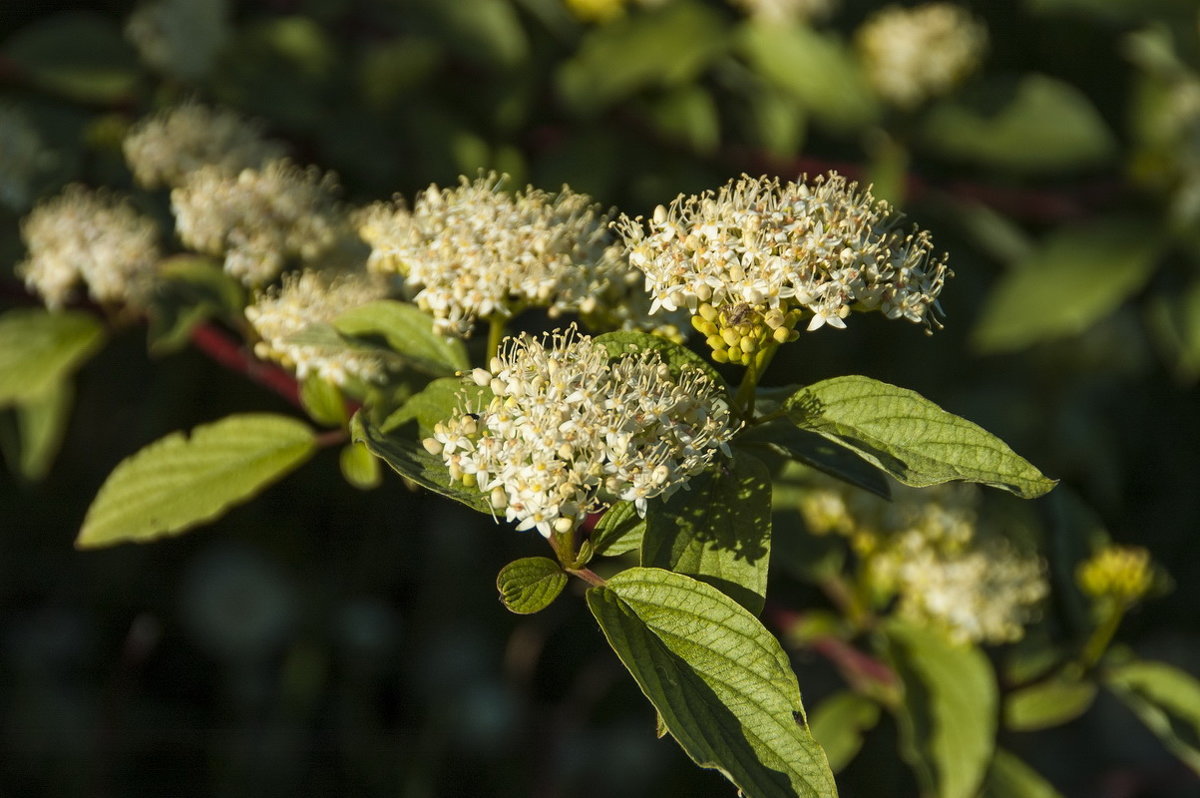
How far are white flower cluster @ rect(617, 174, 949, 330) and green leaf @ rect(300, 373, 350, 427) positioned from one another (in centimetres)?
42

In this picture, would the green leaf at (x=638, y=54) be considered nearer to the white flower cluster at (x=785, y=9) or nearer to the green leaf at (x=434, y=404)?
the white flower cluster at (x=785, y=9)

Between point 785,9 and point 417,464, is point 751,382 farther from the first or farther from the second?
point 785,9

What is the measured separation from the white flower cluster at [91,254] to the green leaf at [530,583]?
2.81ft

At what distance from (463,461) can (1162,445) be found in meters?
3.09

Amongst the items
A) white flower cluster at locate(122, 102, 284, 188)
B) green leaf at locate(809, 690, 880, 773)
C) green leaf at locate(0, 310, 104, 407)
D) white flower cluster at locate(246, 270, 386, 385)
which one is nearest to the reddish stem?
white flower cluster at locate(246, 270, 386, 385)

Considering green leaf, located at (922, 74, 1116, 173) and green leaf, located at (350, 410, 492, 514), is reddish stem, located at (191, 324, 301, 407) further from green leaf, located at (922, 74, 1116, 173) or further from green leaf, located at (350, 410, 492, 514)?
green leaf, located at (922, 74, 1116, 173)

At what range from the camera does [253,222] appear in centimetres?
149

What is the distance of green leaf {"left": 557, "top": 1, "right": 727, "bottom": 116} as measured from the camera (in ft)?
7.39

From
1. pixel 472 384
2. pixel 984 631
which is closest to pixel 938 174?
pixel 984 631

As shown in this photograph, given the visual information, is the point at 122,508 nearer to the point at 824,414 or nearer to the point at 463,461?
the point at 463,461

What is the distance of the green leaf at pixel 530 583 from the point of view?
38.0 inches

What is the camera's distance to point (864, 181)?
2.41m

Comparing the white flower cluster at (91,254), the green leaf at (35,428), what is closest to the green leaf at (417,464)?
the white flower cluster at (91,254)

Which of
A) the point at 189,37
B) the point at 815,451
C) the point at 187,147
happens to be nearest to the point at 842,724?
the point at 815,451
